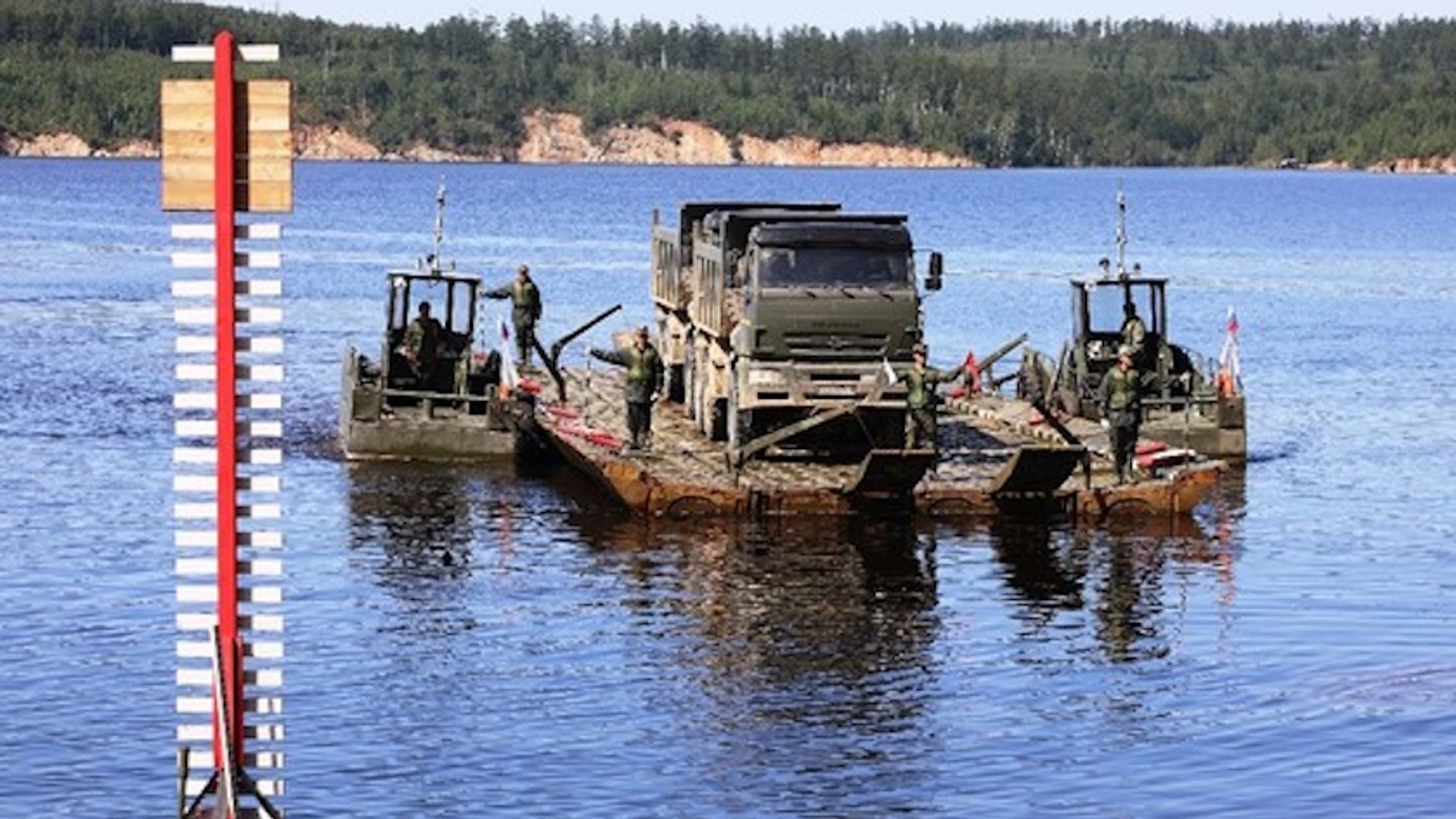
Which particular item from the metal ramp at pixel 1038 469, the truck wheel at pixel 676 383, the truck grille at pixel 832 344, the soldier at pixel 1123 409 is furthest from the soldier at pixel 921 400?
the truck wheel at pixel 676 383

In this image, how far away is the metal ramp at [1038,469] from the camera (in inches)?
1421

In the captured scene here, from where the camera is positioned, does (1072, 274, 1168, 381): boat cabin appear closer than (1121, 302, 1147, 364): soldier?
No

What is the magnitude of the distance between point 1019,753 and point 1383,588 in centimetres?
1002

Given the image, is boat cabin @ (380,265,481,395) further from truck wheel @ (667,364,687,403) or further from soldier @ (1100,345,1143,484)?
soldier @ (1100,345,1143,484)

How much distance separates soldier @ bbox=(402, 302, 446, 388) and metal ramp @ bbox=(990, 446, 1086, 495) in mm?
9010

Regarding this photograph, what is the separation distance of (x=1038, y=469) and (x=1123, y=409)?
4.72 ft

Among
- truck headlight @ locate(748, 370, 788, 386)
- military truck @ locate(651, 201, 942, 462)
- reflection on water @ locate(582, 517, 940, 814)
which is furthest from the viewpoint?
truck headlight @ locate(748, 370, 788, 386)

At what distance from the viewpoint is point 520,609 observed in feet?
106

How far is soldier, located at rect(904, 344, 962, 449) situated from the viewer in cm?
3666

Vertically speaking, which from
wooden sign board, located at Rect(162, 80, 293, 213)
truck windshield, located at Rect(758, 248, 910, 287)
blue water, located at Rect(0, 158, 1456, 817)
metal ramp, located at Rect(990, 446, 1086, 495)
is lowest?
blue water, located at Rect(0, 158, 1456, 817)

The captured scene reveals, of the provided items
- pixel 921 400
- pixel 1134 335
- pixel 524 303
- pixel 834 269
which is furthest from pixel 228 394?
pixel 524 303

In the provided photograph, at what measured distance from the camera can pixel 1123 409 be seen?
122 feet

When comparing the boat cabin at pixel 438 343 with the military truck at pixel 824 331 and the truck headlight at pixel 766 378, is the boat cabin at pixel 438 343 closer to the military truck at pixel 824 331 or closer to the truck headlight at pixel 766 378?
the military truck at pixel 824 331

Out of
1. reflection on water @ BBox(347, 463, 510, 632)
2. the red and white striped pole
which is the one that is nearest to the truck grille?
reflection on water @ BBox(347, 463, 510, 632)
